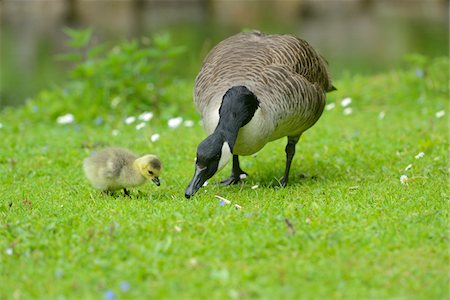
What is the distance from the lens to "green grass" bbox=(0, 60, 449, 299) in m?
4.38

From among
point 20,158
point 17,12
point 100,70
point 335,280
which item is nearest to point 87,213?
point 335,280

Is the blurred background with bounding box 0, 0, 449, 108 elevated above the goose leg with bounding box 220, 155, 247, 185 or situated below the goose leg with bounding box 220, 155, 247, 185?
below

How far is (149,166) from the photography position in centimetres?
669

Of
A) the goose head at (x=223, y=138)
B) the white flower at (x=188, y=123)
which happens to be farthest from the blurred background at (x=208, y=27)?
the goose head at (x=223, y=138)

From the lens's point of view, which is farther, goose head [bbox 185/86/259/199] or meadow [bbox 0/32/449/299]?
goose head [bbox 185/86/259/199]

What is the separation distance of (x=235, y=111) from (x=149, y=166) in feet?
3.25

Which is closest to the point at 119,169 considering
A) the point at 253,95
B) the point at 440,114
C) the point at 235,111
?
the point at 235,111

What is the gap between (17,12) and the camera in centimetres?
3634

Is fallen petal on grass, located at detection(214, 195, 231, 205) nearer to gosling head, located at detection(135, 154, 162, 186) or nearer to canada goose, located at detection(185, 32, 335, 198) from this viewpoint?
canada goose, located at detection(185, 32, 335, 198)

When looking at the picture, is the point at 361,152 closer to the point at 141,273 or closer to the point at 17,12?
the point at 141,273

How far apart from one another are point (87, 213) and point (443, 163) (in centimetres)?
414

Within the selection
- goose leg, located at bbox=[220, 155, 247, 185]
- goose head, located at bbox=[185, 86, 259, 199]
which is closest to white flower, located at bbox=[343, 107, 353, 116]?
goose leg, located at bbox=[220, 155, 247, 185]

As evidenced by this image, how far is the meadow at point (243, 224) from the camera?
14.4ft

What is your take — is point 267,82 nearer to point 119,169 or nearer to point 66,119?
point 119,169
